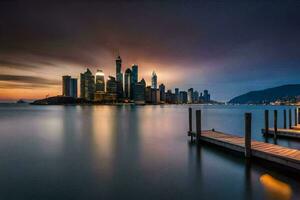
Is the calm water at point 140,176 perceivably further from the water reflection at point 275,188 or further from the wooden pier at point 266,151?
the wooden pier at point 266,151

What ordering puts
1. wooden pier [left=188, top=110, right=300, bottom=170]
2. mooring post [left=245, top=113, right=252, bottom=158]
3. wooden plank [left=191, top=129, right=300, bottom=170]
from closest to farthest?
1. wooden plank [left=191, top=129, right=300, bottom=170]
2. wooden pier [left=188, top=110, right=300, bottom=170]
3. mooring post [left=245, top=113, right=252, bottom=158]

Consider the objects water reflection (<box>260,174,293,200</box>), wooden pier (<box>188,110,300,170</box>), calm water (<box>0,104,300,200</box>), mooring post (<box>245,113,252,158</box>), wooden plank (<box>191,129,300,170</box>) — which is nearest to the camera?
water reflection (<box>260,174,293,200</box>)

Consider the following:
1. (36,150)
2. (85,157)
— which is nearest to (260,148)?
(85,157)

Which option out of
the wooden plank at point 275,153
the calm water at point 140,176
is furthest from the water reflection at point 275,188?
the wooden plank at point 275,153

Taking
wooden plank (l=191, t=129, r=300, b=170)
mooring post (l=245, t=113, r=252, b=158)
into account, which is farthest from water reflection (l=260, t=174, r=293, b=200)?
mooring post (l=245, t=113, r=252, b=158)

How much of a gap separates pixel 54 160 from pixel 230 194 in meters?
10.6

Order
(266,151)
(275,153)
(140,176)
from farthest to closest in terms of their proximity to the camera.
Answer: (266,151) < (140,176) < (275,153)

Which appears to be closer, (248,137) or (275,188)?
(275,188)

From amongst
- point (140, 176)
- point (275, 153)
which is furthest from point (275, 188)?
point (140, 176)

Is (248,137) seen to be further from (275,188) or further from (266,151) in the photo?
(275,188)

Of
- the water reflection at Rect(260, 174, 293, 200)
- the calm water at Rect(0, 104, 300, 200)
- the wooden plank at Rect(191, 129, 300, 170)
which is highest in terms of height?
the wooden plank at Rect(191, 129, 300, 170)

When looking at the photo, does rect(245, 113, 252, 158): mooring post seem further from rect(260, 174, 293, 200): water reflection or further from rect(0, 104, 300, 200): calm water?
rect(260, 174, 293, 200): water reflection

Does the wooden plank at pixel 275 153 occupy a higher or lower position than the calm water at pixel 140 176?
higher

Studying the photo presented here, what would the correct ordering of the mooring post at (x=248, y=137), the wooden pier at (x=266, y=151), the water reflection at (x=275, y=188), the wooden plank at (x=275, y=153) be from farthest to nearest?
the mooring post at (x=248, y=137) < the wooden pier at (x=266, y=151) < the wooden plank at (x=275, y=153) < the water reflection at (x=275, y=188)
